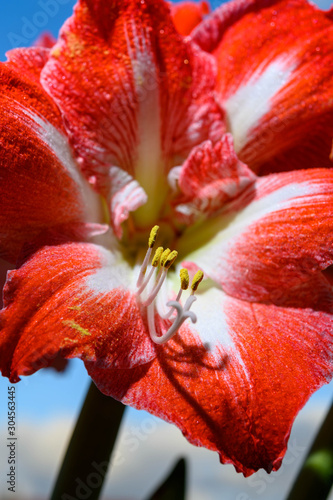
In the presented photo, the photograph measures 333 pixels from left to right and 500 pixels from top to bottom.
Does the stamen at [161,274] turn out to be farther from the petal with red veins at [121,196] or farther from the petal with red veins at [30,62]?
the petal with red veins at [30,62]

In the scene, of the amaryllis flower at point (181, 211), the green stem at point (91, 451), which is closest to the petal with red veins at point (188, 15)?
the amaryllis flower at point (181, 211)

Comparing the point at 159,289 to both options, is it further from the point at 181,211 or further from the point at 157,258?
the point at 181,211

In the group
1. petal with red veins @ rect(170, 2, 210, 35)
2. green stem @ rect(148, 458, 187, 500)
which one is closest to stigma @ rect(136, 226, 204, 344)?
green stem @ rect(148, 458, 187, 500)

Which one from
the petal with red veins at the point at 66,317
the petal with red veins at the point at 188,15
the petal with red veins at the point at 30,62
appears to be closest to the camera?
the petal with red veins at the point at 66,317

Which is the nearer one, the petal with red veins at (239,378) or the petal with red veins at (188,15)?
the petal with red veins at (239,378)

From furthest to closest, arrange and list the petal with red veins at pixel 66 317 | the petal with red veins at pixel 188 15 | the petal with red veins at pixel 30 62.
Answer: the petal with red veins at pixel 188 15 < the petal with red veins at pixel 30 62 < the petal with red veins at pixel 66 317

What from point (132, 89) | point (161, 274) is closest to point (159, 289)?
point (161, 274)
